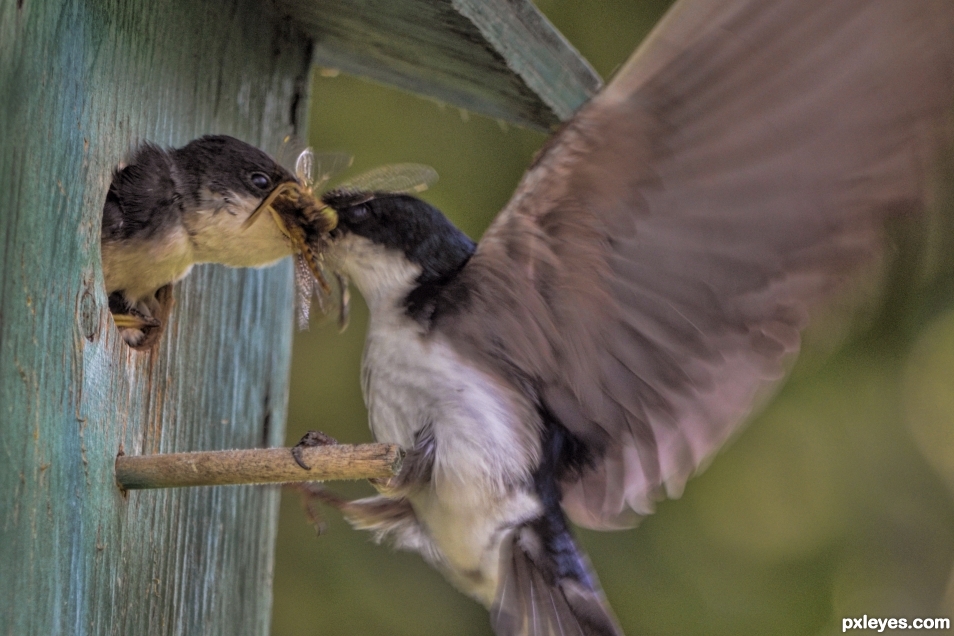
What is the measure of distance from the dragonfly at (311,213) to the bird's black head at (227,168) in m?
0.02

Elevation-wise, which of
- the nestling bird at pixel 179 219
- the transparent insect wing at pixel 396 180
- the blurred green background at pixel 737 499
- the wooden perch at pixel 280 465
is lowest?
the blurred green background at pixel 737 499

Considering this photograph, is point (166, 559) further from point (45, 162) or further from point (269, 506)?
point (45, 162)

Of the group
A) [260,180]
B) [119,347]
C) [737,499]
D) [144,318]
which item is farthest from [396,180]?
[737,499]

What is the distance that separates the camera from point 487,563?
1.44m

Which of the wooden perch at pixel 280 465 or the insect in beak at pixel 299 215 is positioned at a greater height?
the insect in beak at pixel 299 215

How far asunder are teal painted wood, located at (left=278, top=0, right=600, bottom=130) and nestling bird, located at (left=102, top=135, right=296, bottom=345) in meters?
0.21

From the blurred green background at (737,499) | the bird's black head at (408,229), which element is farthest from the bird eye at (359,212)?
the blurred green background at (737,499)

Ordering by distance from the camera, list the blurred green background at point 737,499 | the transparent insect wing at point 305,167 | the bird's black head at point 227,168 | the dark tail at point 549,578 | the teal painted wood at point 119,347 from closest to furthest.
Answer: the teal painted wood at point 119,347 < the dark tail at point 549,578 < the bird's black head at point 227,168 < the transparent insect wing at point 305,167 < the blurred green background at point 737,499

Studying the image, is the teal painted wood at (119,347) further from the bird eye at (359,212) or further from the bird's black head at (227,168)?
the bird eye at (359,212)

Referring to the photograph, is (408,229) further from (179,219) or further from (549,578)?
(549,578)

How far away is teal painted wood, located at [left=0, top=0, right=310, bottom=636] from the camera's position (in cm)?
107

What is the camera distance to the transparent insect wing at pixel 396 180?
1.61 meters

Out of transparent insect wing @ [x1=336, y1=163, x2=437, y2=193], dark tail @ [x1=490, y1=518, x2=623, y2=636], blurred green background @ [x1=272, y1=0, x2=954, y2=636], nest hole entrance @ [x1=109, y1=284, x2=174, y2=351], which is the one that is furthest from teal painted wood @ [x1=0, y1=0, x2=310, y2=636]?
blurred green background @ [x1=272, y1=0, x2=954, y2=636]

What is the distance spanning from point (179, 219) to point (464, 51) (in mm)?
422
